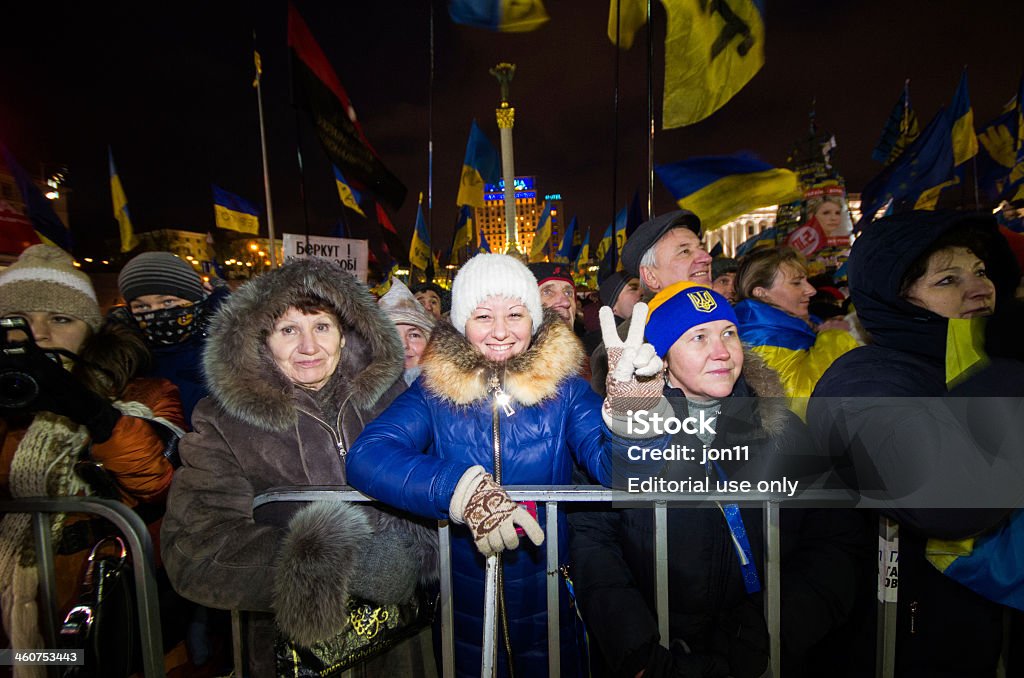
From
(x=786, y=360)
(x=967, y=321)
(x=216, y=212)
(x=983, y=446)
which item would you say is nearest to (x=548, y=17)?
(x=786, y=360)

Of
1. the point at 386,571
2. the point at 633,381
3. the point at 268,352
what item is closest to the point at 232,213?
the point at 268,352

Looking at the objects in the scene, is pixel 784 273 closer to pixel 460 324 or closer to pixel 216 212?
pixel 460 324

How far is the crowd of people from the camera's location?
1651 millimetres

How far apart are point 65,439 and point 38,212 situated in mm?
5863

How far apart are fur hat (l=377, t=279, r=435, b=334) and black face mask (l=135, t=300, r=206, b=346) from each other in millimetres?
1425

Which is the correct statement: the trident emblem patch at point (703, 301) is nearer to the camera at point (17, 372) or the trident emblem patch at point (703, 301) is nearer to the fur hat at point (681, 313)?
the fur hat at point (681, 313)

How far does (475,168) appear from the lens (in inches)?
409

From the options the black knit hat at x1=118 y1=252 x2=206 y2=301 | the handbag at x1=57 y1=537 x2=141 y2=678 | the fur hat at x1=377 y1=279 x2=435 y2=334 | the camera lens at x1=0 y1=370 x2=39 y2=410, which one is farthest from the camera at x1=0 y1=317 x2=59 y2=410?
the fur hat at x1=377 y1=279 x2=435 y2=334

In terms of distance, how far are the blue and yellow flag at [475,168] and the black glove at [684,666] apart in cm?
976

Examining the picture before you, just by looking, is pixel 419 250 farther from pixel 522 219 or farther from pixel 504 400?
pixel 522 219

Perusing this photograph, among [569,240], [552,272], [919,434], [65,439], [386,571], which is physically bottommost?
[386,571]

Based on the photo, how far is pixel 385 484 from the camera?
176cm

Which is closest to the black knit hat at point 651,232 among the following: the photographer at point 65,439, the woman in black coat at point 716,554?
the woman in black coat at point 716,554

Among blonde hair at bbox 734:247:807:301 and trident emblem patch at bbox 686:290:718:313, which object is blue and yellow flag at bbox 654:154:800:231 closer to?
blonde hair at bbox 734:247:807:301
